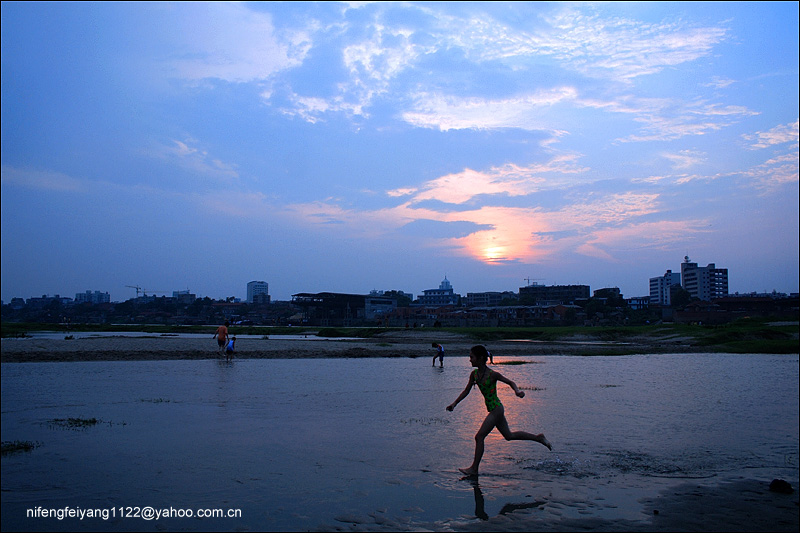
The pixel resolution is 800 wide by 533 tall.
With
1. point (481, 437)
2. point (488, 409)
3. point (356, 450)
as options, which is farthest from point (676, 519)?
point (356, 450)

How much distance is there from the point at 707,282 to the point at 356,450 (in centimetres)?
18599

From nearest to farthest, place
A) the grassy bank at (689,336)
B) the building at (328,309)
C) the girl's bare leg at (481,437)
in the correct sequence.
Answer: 1. the girl's bare leg at (481,437)
2. the grassy bank at (689,336)
3. the building at (328,309)

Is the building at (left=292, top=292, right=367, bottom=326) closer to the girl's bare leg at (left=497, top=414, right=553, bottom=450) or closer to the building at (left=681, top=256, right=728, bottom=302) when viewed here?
the building at (left=681, top=256, right=728, bottom=302)

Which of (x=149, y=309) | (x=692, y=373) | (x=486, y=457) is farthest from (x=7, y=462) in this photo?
(x=149, y=309)

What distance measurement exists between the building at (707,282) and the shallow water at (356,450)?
16575cm

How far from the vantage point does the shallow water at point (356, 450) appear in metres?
7.21

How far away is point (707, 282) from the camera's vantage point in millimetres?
169375

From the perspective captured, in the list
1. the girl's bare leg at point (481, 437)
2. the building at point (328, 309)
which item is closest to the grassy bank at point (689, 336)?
the girl's bare leg at point (481, 437)

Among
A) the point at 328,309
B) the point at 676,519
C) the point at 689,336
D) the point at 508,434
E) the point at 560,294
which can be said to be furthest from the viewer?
the point at 560,294

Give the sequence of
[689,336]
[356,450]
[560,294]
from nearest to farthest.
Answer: [356,450] < [689,336] < [560,294]

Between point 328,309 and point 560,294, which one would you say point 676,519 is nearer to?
point 328,309

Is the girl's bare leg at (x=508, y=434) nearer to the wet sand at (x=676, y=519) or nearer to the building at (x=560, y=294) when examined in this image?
the wet sand at (x=676, y=519)

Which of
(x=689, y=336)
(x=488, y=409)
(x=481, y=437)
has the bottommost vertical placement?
(x=689, y=336)

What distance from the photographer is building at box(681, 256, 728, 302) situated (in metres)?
165
